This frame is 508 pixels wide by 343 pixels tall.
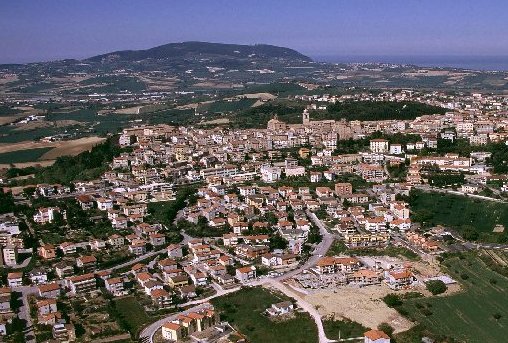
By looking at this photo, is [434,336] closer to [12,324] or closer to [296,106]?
[12,324]

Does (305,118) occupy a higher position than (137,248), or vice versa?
(305,118)

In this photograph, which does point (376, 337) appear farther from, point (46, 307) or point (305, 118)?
point (305, 118)

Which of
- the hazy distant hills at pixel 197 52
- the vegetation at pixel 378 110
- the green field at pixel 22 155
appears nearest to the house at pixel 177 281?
the green field at pixel 22 155

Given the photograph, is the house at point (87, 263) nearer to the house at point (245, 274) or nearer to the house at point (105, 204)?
the house at point (245, 274)

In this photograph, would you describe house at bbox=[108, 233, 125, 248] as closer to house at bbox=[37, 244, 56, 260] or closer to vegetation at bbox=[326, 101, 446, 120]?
house at bbox=[37, 244, 56, 260]

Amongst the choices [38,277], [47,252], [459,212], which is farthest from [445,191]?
[38,277]

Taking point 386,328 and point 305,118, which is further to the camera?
point 305,118
